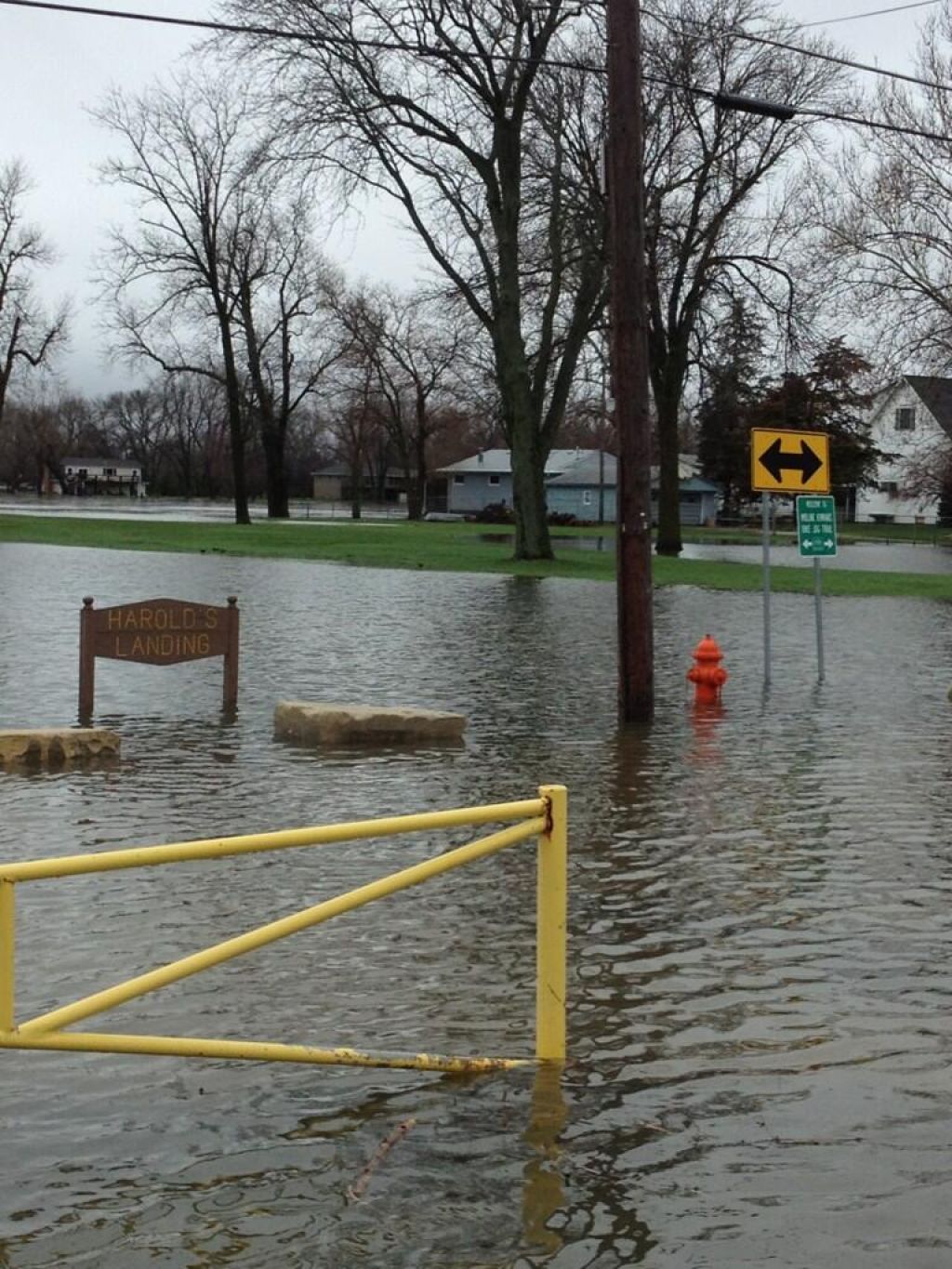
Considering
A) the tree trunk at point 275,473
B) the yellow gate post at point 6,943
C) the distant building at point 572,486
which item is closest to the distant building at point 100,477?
the distant building at point 572,486

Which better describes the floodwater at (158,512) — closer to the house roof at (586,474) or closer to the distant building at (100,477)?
the house roof at (586,474)

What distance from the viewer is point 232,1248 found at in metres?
4.27

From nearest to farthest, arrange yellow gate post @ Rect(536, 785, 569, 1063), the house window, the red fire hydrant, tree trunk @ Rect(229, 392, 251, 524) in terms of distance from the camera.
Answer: yellow gate post @ Rect(536, 785, 569, 1063), the red fire hydrant, tree trunk @ Rect(229, 392, 251, 524), the house window

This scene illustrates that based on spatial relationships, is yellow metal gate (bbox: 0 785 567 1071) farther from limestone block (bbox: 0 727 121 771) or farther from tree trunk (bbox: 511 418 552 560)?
tree trunk (bbox: 511 418 552 560)

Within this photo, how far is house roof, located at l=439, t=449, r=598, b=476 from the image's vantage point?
370 ft

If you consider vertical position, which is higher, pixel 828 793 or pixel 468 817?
pixel 468 817

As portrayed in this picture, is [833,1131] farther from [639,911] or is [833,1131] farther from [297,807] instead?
[297,807]

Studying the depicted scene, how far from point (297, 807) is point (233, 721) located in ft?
13.0

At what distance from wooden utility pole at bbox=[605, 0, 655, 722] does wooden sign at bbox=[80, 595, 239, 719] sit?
3.23 metres

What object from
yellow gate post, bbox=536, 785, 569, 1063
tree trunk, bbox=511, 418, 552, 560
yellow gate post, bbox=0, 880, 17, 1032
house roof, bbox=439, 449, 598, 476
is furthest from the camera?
house roof, bbox=439, 449, 598, 476

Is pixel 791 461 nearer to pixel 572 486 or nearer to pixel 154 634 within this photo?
pixel 154 634

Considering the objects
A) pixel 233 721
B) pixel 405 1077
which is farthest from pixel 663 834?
pixel 233 721

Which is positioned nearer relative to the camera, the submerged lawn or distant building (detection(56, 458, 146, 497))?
the submerged lawn

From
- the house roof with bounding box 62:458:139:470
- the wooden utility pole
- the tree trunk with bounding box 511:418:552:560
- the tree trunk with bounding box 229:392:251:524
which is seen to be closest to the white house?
→ the tree trunk with bounding box 229:392:251:524
